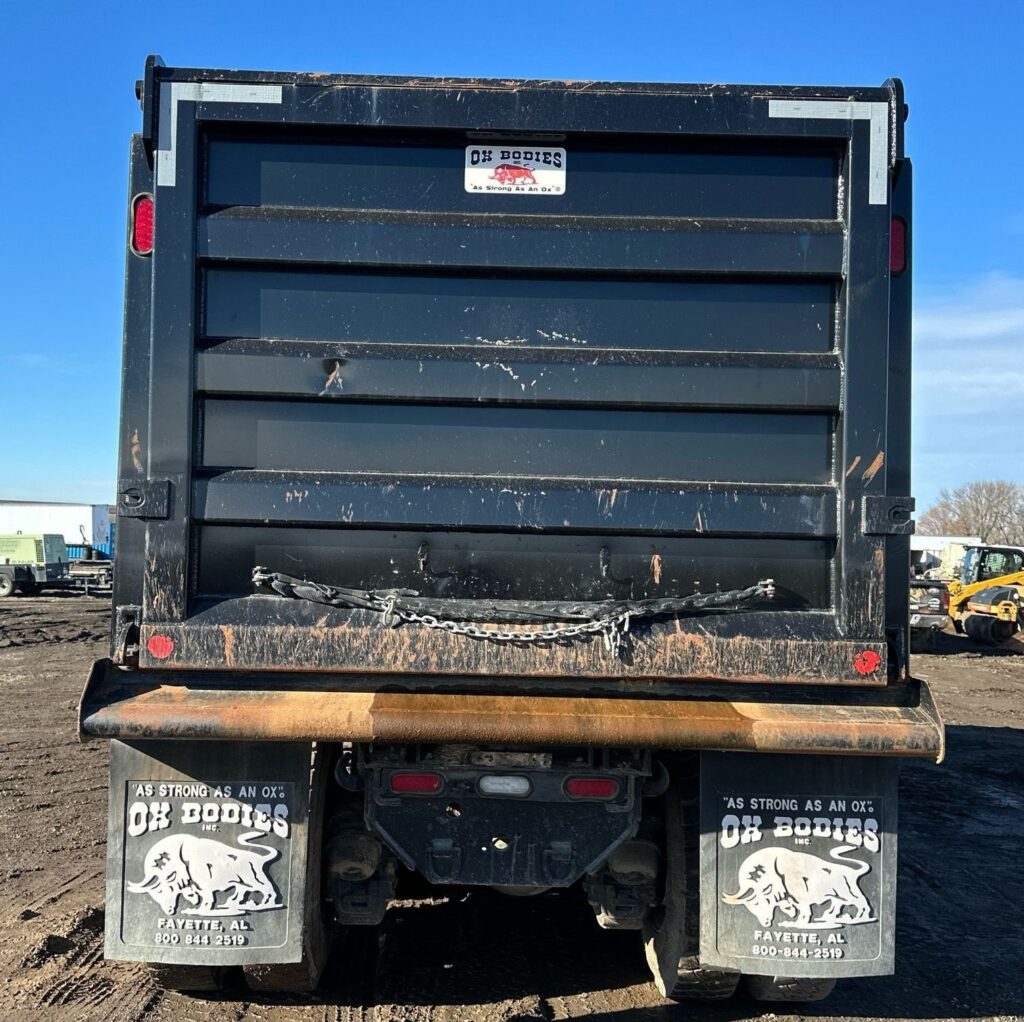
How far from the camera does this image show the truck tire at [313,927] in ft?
10.7

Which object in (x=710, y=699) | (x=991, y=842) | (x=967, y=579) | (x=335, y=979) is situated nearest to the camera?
(x=710, y=699)

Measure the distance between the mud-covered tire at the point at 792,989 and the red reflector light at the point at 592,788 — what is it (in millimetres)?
972

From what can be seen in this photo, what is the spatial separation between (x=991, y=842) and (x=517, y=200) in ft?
18.8

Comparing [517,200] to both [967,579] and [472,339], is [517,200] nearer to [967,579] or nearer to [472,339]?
[472,339]

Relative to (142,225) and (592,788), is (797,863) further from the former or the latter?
(142,225)

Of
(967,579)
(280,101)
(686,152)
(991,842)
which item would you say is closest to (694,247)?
(686,152)

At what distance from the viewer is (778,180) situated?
3143 millimetres

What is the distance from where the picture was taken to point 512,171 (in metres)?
3.14

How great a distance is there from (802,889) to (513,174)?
2.41 meters

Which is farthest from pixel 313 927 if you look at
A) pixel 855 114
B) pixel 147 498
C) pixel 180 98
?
pixel 855 114

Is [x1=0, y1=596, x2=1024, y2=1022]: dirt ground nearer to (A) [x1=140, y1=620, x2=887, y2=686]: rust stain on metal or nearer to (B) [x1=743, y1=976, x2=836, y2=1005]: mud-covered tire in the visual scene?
(B) [x1=743, y1=976, x2=836, y2=1005]: mud-covered tire

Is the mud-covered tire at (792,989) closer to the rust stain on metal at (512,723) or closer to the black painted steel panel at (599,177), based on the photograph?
the rust stain on metal at (512,723)

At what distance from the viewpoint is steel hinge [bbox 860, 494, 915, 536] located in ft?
9.93

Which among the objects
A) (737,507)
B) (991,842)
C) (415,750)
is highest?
(737,507)
